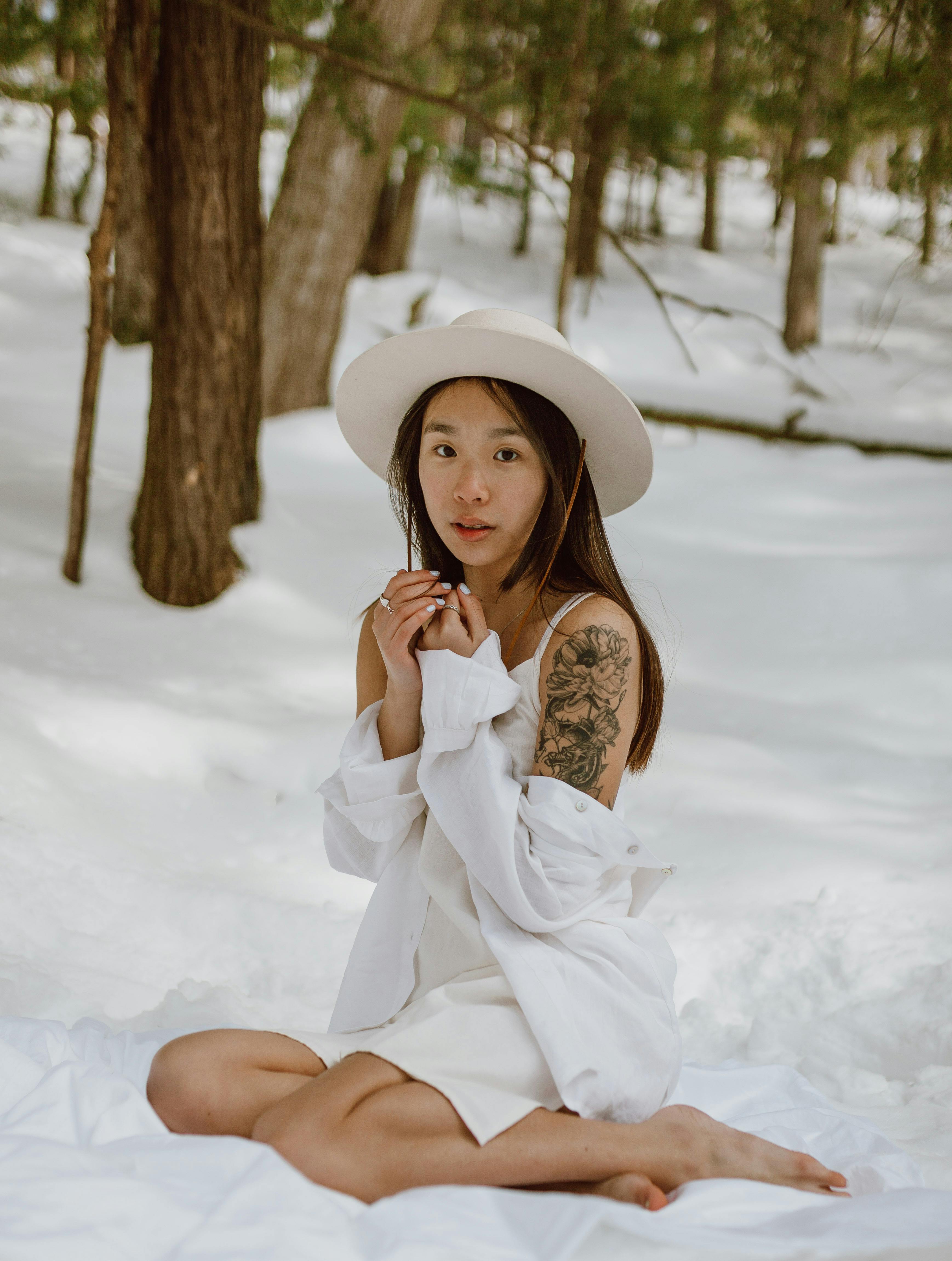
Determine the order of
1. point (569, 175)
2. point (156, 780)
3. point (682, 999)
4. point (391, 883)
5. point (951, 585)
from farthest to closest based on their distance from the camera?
point (569, 175) < point (951, 585) < point (156, 780) < point (682, 999) < point (391, 883)

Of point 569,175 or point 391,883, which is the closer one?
point 391,883

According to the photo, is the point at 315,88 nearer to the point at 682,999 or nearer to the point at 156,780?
the point at 156,780

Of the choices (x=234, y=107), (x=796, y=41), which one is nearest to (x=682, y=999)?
(x=234, y=107)

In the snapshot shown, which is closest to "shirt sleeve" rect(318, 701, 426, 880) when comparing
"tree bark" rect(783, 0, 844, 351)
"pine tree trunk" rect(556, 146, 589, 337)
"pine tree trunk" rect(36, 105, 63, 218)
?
"pine tree trunk" rect(556, 146, 589, 337)

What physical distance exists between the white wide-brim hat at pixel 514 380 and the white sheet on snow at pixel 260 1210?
1.17 meters

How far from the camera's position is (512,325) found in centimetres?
184

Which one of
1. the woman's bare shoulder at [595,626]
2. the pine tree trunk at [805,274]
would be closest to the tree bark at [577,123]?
the woman's bare shoulder at [595,626]

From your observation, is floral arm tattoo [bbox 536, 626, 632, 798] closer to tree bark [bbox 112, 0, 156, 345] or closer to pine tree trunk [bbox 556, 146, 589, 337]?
pine tree trunk [bbox 556, 146, 589, 337]

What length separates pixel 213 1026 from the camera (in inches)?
91.9

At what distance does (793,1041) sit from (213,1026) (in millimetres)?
1300

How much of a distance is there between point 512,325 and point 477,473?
0.82ft

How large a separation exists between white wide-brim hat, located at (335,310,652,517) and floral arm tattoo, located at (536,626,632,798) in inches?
14.5

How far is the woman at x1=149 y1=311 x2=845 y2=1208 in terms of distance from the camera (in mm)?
1616

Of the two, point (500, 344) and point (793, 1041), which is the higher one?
point (500, 344)
